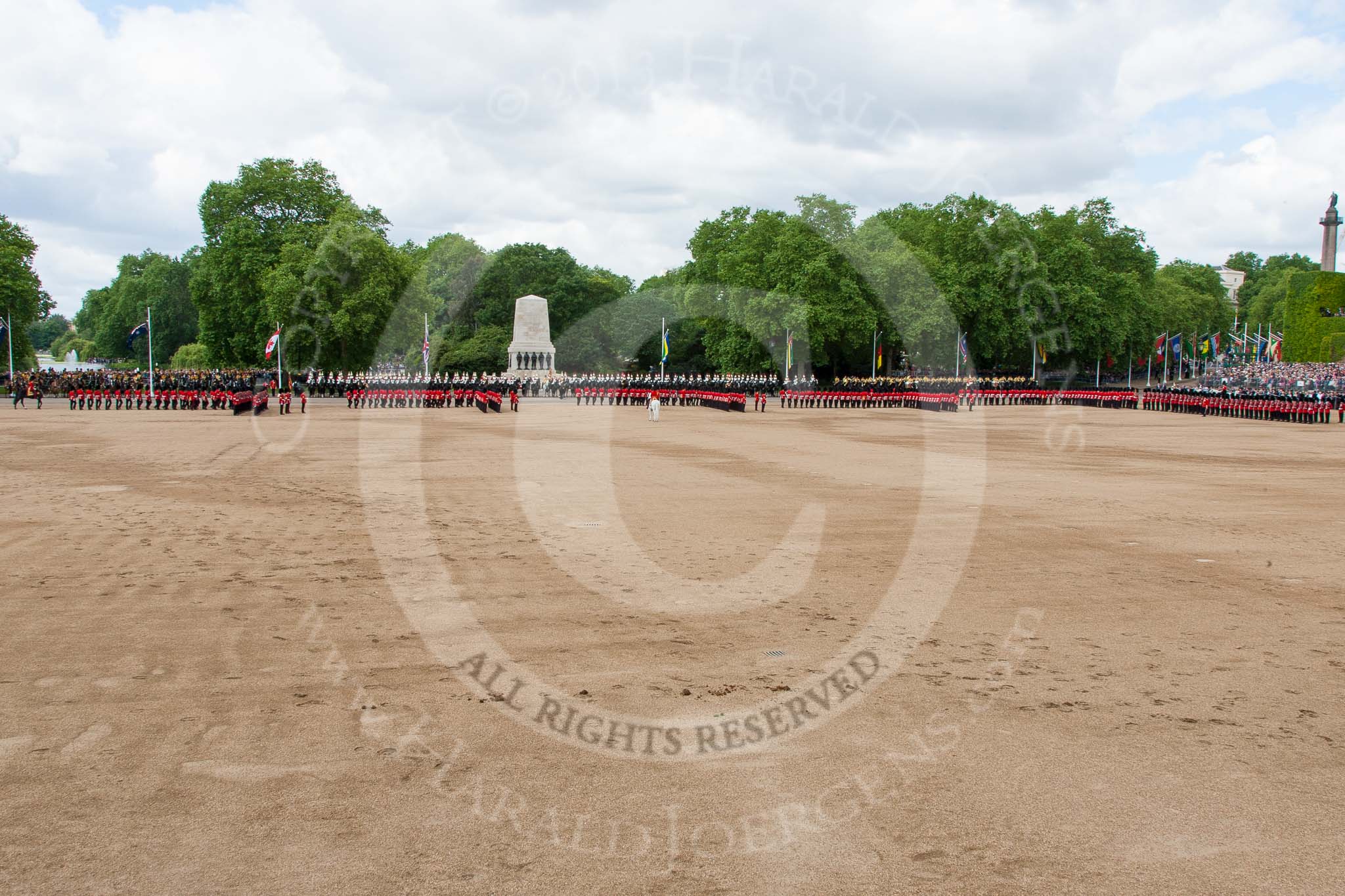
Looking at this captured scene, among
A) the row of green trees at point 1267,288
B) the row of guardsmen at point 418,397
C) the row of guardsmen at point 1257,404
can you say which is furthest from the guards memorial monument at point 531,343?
the row of green trees at point 1267,288

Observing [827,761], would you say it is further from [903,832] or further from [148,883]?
[148,883]

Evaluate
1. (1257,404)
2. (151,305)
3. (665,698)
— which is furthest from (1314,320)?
(151,305)

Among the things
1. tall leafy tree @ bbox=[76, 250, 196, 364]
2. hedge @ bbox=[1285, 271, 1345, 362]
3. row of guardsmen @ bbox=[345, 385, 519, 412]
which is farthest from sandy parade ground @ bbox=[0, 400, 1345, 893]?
tall leafy tree @ bbox=[76, 250, 196, 364]

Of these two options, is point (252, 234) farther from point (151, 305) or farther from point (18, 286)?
point (151, 305)

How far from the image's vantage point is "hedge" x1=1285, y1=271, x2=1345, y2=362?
2753 inches

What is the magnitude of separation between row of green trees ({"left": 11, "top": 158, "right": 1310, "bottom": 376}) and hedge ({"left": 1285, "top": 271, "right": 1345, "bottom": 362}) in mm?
10377

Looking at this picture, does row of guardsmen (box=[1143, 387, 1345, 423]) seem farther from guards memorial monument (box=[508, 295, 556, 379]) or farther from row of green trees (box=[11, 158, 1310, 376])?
guards memorial monument (box=[508, 295, 556, 379])

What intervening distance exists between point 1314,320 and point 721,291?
143 ft

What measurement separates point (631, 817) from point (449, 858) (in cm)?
81

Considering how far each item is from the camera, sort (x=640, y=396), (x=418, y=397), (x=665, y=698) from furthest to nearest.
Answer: (x=640, y=396) < (x=418, y=397) < (x=665, y=698)

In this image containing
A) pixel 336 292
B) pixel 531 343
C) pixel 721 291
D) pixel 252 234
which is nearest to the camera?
pixel 336 292

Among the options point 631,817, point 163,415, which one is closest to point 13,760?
point 631,817

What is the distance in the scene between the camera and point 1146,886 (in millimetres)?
3758

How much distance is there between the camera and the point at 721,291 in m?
68.9
